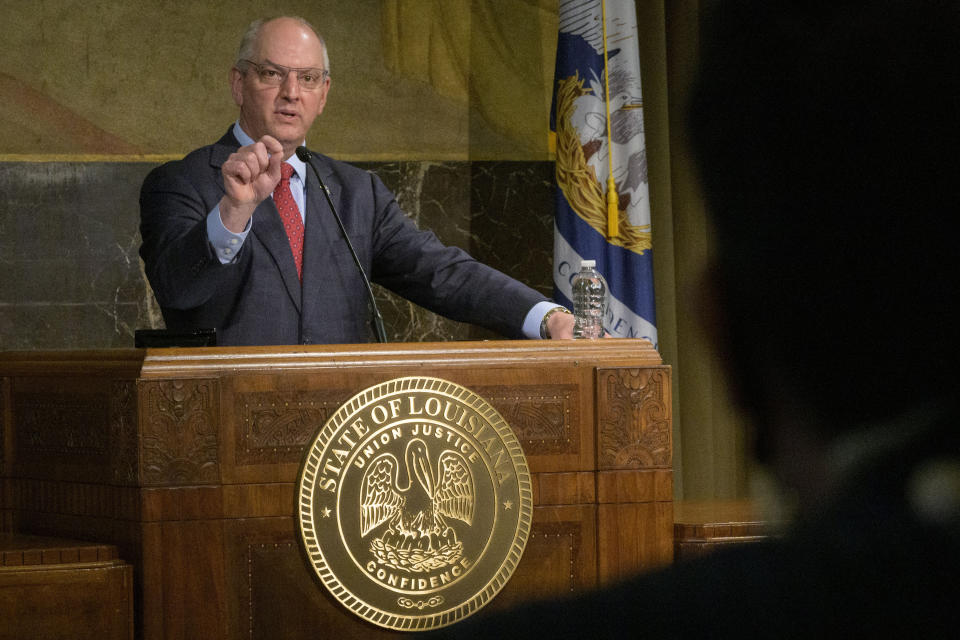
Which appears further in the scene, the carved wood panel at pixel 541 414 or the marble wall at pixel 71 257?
the marble wall at pixel 71 257

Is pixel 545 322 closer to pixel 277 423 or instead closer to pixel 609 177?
pixel 277 423

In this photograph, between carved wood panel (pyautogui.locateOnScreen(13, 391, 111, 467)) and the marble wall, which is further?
the marble wall

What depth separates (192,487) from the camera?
2520mm

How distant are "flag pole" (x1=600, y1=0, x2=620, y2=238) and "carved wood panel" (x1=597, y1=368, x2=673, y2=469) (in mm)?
2103

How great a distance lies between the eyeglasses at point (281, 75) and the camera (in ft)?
12.3

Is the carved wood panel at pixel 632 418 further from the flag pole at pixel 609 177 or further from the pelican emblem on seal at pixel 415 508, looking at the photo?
the flag pole at pixel 609 177

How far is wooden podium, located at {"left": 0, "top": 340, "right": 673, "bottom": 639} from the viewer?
8.26 ft

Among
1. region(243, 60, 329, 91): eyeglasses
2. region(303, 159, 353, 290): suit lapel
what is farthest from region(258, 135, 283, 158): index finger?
region(243, 60, 329, 91): eyeglasses

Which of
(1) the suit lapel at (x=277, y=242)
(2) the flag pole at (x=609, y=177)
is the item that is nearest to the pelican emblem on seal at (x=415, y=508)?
(1) the suit lapel at (x=277, y=242)

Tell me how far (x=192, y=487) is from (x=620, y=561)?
35.6 inches

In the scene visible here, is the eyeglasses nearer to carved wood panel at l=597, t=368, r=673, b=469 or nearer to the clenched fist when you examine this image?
the clenched fist

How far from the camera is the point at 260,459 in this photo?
100 inches

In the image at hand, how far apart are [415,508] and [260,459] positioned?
32 centimetres

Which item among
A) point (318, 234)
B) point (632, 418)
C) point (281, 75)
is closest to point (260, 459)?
point (632, 418)
